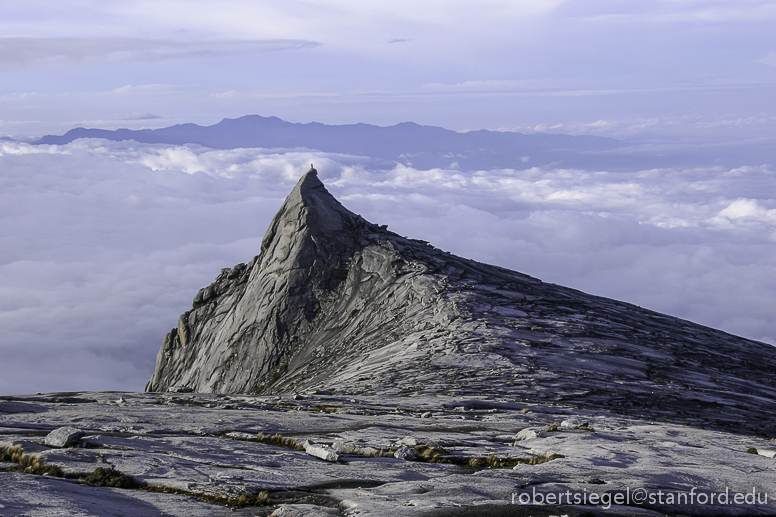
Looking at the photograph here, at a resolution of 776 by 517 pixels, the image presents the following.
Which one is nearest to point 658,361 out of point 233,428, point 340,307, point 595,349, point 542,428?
point 595,349

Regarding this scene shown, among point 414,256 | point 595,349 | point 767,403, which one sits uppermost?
point 414,256

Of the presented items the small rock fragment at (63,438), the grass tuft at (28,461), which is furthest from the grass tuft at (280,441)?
the grass tuft at (28,461)

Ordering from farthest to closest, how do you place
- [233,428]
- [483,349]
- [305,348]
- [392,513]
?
[305,348]
[483,349]
[233,428]
[392,513]

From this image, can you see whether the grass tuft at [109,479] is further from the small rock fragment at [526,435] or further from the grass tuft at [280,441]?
the small rock fragment at [526,435]

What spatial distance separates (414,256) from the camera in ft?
160

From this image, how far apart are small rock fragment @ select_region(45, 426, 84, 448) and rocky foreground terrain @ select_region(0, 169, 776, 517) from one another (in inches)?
1.9

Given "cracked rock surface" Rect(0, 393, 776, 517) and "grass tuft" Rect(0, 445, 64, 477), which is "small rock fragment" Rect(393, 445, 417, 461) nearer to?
"cracked rock surface" Rect(0, 393, 776, 517)

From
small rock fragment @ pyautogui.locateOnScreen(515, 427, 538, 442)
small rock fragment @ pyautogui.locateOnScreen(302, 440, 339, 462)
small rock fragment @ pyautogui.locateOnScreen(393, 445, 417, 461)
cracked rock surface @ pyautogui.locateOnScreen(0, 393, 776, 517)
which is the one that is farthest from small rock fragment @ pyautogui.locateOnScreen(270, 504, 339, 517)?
small rock fragment @ pyautogui.locateOnScreen(515, 427, 538, 442)

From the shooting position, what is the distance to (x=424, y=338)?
1391 inches

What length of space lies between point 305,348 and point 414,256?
11.6m

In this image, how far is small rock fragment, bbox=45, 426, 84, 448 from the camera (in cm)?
1406

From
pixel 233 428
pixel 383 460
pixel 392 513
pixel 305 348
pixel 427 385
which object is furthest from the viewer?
pixel 305 348

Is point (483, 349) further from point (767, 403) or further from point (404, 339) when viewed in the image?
point (767, 403)

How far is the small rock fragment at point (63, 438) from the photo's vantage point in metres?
14.1
